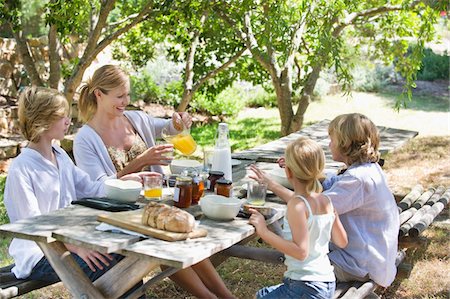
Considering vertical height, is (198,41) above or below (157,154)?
above

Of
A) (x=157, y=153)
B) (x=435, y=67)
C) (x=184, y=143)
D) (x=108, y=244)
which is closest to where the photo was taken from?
(x=108, y=244)

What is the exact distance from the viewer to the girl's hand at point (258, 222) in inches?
114

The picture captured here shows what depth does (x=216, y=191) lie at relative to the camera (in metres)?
3.26

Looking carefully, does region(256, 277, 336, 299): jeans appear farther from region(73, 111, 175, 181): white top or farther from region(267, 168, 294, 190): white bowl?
region(73, 111, 175, 181): white top

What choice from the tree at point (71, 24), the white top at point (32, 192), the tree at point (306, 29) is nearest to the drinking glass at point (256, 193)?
the white top at point (32, 192)

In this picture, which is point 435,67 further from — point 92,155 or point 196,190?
point 196,190

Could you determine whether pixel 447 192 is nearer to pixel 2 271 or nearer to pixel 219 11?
pixel 219 11

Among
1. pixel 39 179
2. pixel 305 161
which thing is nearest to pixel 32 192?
pixel 39 179

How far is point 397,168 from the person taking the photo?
8.20m

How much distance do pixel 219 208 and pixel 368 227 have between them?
876 mm

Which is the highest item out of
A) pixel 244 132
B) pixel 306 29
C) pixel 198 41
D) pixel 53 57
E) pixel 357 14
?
pixel 357 14

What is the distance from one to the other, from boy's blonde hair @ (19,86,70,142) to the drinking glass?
95 cm

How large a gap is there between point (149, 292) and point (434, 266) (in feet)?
6.60

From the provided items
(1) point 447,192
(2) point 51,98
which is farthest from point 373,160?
(1) point 447,192
